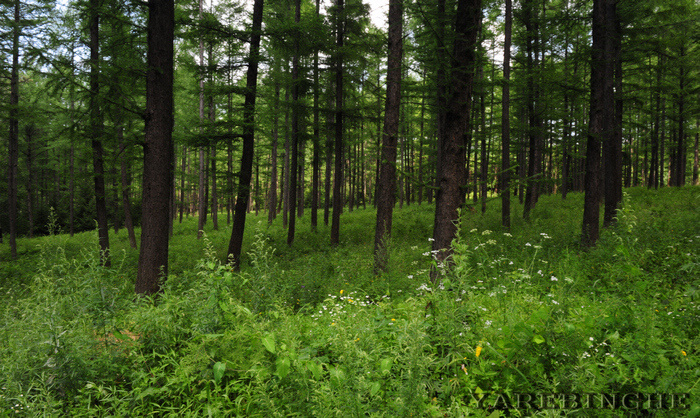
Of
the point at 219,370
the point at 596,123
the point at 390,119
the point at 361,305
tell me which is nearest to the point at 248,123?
the point at 390,119

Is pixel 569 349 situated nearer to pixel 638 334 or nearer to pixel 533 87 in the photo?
pixel 638 334

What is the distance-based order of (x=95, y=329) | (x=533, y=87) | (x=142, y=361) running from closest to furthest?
(x=142, y=361) → (x=95, y=329) → (x=533, y=87)

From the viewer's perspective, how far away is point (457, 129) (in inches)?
196

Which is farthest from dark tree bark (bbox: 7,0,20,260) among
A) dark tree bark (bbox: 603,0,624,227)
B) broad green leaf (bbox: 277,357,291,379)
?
dark tree bark (bbox: 603,0,624,227)

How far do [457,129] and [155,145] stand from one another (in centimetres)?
555

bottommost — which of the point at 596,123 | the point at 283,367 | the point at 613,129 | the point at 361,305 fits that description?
the point at 361,305

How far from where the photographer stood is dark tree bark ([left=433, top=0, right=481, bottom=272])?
4.94 m

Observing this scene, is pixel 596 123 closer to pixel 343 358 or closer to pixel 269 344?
pixel 343 358

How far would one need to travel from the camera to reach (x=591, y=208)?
8.41 meters

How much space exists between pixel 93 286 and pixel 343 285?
4.33m

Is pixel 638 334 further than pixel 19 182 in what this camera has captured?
No

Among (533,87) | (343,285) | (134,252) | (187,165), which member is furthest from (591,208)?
(187,165)

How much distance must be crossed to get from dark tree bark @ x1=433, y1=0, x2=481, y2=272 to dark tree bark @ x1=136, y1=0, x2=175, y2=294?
513cm

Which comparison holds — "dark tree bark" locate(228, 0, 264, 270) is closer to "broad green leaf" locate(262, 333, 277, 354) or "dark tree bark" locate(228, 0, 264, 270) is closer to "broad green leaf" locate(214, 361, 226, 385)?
"broad green leaf" locate(214, 361, 226, 385)
